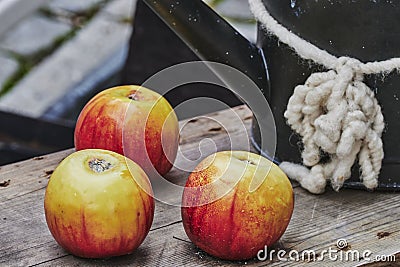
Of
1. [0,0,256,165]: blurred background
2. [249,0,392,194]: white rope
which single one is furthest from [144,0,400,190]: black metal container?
[0,0,256,165]: blurred background

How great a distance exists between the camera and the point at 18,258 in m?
0.93

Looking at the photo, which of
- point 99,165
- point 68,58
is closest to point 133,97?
point 99,165

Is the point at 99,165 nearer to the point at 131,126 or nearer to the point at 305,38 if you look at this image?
the point at 131,126

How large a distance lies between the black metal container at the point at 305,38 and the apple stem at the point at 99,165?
0.26 m

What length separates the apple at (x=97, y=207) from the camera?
0.89 metres

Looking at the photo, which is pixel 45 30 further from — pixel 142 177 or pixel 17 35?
pixel 142 177

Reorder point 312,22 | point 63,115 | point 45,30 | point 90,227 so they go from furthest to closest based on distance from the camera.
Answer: point 45,30
point 63,115
point 312,22
point 90,227

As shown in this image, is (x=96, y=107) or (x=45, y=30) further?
(x=45, y=30)

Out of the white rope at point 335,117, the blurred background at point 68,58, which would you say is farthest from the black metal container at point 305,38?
the blurred background at point 68,58

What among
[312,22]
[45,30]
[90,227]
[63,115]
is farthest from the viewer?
[45,30]

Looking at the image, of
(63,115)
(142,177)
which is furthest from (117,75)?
(142,177)

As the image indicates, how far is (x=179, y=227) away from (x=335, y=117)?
25cm

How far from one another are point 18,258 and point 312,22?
0.49 meters

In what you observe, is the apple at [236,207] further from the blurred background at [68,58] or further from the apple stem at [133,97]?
the blurred background at [68,58]
